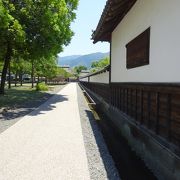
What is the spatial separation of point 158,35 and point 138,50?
2033 mm

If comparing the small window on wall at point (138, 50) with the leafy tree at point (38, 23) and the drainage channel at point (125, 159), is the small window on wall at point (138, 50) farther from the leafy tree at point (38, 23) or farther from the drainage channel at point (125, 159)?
the leafy tree at point (38, 23)

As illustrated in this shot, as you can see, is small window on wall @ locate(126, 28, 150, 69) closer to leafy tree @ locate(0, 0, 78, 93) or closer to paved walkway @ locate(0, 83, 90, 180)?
paved walkway @ locate(0, 83, 90, 180)

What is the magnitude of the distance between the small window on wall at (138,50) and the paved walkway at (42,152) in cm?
293

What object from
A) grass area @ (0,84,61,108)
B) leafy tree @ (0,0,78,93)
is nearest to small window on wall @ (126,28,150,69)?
grass area @ (0,84,61,108)

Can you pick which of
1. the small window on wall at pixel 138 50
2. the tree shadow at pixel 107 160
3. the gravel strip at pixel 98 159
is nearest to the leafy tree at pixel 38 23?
the small window on wall at pixel 138 50

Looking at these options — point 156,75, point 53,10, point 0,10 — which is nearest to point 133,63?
point 156,75

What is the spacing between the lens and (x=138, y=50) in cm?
888

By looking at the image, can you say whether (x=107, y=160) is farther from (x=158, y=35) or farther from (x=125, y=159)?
(x=158, y=35)

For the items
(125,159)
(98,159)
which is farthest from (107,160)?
(125,159)

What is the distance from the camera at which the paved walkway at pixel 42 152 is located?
583 centimetres

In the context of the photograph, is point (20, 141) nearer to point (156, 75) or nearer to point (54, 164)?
point (54, 164)

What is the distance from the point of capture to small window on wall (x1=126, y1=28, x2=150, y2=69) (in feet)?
26.0

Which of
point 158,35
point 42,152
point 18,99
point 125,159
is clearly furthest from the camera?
point 18,99

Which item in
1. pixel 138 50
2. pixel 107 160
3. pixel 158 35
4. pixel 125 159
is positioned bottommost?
pixel 125 159
